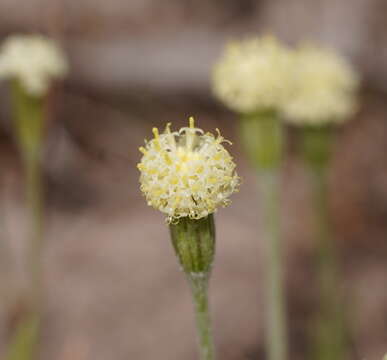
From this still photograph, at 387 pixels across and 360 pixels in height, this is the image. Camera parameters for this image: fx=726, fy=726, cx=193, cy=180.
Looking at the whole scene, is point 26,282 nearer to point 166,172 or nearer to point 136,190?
point 136,190

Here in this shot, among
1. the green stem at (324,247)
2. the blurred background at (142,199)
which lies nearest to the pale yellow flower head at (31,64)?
the green stem at (324,247)

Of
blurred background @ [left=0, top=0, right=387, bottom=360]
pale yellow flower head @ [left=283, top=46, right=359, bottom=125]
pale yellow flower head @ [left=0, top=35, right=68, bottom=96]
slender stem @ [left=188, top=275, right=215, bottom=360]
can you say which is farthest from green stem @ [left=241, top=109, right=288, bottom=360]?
blurred background @ [left=0, top=0, right=387, bottom=360]

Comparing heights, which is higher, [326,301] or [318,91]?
[318,91]

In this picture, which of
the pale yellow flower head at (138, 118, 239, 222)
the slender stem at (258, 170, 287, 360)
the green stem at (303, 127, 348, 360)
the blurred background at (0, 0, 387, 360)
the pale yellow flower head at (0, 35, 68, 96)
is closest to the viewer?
the pale yellow flower head at (138, 118, 239, 222)

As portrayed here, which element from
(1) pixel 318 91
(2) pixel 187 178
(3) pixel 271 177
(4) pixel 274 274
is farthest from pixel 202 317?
(1) pixel 318 91

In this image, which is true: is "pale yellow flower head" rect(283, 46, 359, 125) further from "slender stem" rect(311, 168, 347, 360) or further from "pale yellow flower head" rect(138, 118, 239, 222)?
"pale yellow flower head" rect(138, 118, 239, 222)

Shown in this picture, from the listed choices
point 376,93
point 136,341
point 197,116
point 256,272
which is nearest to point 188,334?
point 136,341

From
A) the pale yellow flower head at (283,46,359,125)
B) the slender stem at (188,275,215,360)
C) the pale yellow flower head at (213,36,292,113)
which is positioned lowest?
the slender stem at (188,275,215,360)

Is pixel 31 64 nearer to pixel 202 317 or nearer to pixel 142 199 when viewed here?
pixel 202 317
